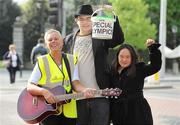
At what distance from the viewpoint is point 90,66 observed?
215 inches

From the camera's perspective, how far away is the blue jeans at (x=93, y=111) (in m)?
5.45

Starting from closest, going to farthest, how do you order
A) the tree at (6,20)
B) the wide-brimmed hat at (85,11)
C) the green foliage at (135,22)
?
the wide-brimmed hat at (85,11) < the green foliage at (135,22) < the tree at (6,20)

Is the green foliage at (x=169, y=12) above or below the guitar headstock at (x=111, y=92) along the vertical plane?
above

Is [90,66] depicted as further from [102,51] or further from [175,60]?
[175,60]

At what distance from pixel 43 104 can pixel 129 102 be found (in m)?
0.96

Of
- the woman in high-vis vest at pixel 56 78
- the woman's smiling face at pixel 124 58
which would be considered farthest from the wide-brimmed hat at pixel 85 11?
the woman's smiling face at pixel 124 58

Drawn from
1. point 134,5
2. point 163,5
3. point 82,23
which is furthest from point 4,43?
point 82,23

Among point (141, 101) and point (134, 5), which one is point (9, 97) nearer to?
point (141, 101)

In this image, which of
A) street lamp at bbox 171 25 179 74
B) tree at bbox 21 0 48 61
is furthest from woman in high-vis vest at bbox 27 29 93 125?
tree at bbox 21 0 48 61

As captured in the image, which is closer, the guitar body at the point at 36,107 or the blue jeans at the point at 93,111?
the guitar body at the point at 36,107

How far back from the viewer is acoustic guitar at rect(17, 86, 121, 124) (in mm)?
5074

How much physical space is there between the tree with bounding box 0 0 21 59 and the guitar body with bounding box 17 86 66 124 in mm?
40446

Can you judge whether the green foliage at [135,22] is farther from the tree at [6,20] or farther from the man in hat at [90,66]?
the man in hat at [90,66]

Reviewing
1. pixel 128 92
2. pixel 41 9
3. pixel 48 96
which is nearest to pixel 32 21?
pixel 41 9
